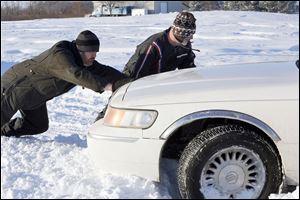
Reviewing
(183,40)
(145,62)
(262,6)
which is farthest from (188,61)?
(262,6)

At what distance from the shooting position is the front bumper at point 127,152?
3.48m

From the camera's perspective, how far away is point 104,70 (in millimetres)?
5047

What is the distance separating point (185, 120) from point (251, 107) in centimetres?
46

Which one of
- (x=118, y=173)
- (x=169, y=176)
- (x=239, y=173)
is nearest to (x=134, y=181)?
(x=118, y=173)

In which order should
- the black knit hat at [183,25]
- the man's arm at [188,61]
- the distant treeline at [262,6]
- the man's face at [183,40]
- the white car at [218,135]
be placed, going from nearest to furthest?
the white car at [218,135] → the black knit hat at [183,25] → the man's face at [183,40] → the man's arm at [188,61] → the distant treeline at [262,6]

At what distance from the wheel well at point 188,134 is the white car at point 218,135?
1 centimetres

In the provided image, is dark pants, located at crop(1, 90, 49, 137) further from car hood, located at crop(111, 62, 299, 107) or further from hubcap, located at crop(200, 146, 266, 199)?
hubcap, located at crop(200, 146, 266, 199)

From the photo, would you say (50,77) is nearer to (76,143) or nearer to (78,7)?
(76,143)

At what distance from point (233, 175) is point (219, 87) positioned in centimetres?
63

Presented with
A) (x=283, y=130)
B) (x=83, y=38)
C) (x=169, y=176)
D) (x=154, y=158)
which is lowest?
(x=169, y=176)

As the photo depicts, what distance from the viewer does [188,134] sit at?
377cm

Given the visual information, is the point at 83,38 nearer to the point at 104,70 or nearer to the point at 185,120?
the point at 104,70

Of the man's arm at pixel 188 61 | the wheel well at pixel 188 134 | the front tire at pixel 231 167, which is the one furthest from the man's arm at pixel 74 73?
the man's arm at pixel 188 61

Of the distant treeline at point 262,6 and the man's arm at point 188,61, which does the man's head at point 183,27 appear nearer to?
the man's arm at point 188,61
